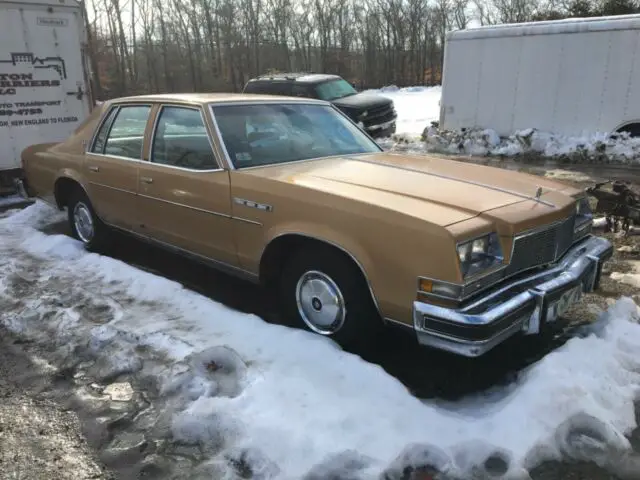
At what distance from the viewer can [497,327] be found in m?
2.67

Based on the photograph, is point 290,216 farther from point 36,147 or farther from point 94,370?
point 36,147

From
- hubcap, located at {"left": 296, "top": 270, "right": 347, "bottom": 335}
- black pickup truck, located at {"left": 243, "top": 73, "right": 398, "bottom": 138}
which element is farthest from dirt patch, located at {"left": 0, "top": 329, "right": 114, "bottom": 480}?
black pickup truck, located at {"left": 243, "top": 73, "right": 398, "bottom": 138}

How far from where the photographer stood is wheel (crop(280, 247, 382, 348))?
3113 millimetres

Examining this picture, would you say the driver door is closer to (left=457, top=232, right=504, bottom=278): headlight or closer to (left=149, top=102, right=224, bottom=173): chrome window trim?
(left=149, top=102, right=224, bottom=173): chrome window trim

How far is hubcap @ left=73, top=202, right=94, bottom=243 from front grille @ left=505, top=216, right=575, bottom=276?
160 inches

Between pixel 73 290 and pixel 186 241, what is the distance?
1.05 m

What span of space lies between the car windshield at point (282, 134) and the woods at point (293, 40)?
116 ft

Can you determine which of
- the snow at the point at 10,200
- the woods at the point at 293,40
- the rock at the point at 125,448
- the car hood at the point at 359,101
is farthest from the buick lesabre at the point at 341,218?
the woods at the point at 293,40

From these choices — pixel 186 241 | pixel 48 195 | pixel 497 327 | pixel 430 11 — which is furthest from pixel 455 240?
pixel 430 11

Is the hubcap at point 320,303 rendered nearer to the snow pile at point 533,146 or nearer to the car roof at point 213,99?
the car roof at point 213,99

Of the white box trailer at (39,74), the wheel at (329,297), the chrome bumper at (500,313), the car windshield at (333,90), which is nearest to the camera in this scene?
the chrome bumper at (500,313)

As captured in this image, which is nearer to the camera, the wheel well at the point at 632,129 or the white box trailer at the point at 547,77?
the white box trailer at the point at 547,77

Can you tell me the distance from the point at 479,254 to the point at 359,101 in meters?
11.1

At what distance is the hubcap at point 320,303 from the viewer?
Answer: 322 centimetres
